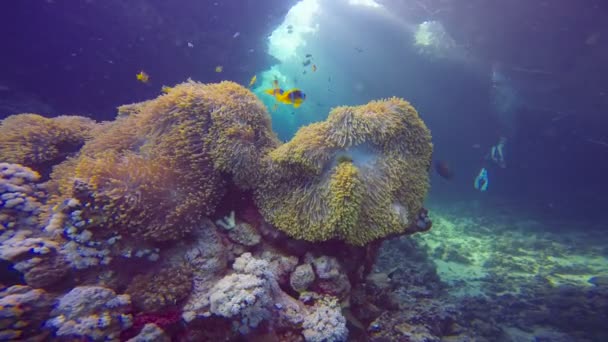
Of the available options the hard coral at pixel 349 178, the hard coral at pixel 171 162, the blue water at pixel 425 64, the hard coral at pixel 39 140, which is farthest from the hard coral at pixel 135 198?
the blue water at pixel 425 64

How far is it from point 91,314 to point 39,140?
319 centimetres

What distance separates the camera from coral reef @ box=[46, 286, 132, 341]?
2.75 m

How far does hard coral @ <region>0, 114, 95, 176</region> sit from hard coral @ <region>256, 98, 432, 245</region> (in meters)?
3.34

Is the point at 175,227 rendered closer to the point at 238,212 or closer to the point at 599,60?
the point at 238,212

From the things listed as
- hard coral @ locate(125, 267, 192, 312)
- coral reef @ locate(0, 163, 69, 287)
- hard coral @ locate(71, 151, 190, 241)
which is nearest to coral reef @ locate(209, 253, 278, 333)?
hard coral @ locate(125, 267, 192, 312)

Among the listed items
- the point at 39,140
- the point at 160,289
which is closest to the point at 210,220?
the point at 160,289

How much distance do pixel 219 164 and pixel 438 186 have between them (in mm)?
30450

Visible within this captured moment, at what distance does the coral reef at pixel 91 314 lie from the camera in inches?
108

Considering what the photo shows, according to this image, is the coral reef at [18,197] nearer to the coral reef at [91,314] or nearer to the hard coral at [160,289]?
the coral reef at [91,314]

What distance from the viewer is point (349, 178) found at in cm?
353

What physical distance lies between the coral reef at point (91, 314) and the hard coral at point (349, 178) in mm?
1801

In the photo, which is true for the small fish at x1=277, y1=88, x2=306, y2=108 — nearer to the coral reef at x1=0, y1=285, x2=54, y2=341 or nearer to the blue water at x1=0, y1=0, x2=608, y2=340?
the blue water at x1=0, y1=0, x2=608, y2=340

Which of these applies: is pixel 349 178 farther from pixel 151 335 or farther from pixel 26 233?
pixel 26 233

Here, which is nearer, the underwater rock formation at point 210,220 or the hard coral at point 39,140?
the underwater rock formation at point 210,220
